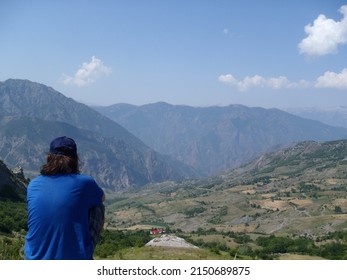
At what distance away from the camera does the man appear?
6.36m

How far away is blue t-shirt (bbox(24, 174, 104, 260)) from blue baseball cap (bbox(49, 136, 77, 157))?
0.43m

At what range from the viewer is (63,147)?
22.3ft

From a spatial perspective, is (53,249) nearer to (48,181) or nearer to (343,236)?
(48,181)

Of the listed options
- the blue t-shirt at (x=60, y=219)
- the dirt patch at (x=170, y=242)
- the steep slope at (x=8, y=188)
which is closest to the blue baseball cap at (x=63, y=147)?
the blue t-shirt at (x=60, y=219)

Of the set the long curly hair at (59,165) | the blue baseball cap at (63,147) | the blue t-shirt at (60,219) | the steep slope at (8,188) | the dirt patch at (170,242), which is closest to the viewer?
the blue t-shirt at (60,219)

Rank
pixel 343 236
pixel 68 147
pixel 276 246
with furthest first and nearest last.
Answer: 1. pixel 343 236
2. pixel 276 246
3. pixel 68 147

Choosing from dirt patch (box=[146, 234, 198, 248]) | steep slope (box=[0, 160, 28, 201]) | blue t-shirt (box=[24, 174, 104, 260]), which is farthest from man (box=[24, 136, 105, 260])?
steep slope (box=[0, 160, 28, 201])

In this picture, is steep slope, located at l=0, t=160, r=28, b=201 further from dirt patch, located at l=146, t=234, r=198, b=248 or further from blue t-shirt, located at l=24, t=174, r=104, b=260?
blue t-shirt, located at l=24, t=174, r=104, b=260

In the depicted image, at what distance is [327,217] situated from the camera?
7721 inches

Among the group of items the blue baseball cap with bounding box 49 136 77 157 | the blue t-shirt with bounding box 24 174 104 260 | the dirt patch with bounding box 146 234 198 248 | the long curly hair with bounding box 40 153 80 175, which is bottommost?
the dirt patch with bounding box 146 234 198 248

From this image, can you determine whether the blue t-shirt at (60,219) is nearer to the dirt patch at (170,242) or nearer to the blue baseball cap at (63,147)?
the blue baseball cap at (63,147)

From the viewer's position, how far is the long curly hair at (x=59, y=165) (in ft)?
22.0
